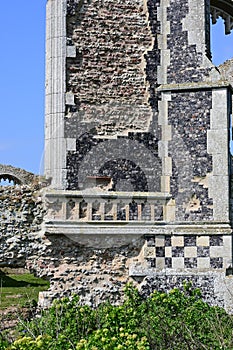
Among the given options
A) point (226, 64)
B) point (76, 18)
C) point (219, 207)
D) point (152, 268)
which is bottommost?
point (152, 268)

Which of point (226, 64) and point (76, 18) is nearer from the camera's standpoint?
point (76, 18)

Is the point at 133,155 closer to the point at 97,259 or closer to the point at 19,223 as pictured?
the point at 97,259

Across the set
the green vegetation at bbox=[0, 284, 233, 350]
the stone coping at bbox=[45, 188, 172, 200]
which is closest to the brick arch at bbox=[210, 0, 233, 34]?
the stone coping at bbox=[45, 188, 172, 200]

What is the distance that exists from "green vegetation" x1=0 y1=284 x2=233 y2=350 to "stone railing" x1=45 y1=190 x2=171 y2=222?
3.77 ft

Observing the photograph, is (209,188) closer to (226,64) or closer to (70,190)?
(70,190)

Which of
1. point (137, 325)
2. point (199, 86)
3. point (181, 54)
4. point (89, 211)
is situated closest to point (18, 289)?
point (89, 211)

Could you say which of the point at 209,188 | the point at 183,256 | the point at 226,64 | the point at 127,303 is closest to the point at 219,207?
the point at 209,188

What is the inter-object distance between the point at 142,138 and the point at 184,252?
1.95 meters

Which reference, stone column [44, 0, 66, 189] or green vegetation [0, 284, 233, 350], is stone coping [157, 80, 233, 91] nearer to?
stone column [44, 0, 66, 189]

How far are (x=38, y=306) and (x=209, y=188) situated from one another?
319 cm

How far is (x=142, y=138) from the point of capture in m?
10.4

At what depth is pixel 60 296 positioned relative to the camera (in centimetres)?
960

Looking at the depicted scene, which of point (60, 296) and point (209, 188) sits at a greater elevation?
point (209, 188)

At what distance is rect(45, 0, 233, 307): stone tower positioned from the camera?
989 cm
